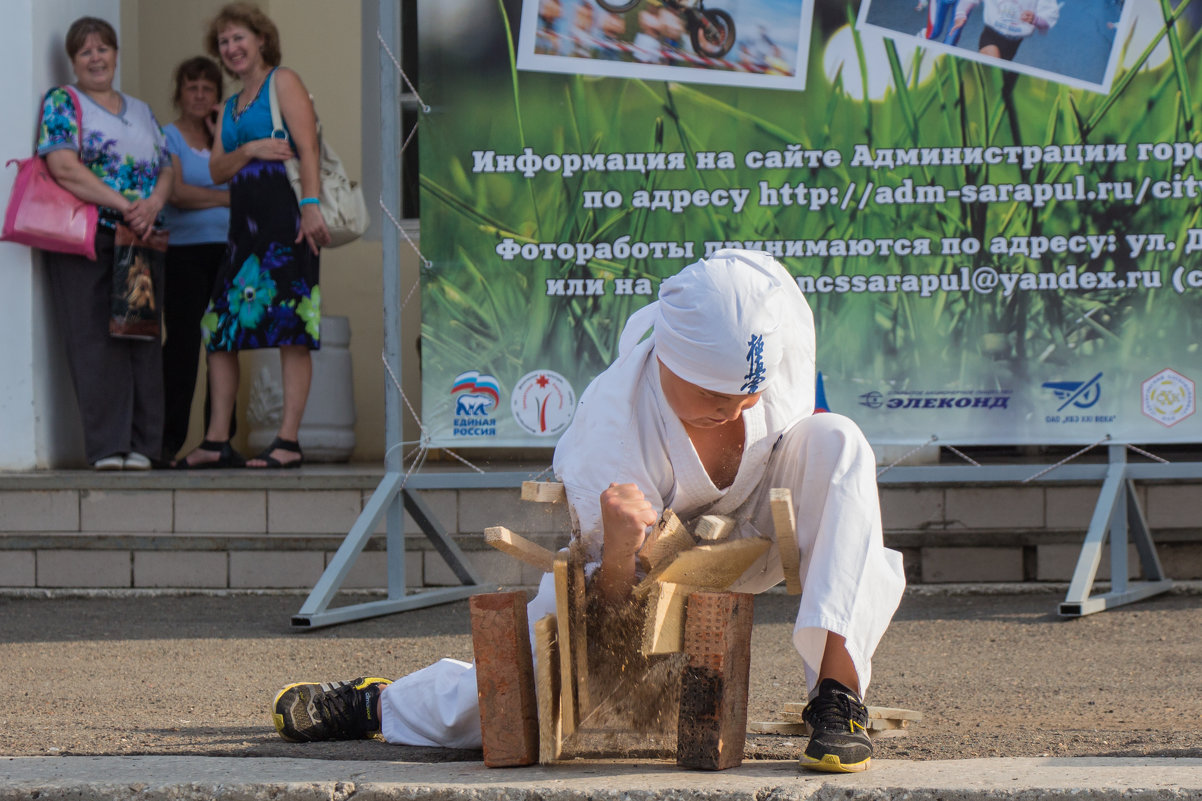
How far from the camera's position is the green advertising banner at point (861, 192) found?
471 cm

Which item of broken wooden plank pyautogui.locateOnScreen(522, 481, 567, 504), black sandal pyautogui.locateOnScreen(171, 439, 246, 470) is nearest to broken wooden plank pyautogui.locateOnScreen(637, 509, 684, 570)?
broken wooden plank pyautogui.locateOnScreen(522, 481, 567, 504)

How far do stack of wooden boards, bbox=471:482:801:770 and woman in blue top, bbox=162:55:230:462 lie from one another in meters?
4.13

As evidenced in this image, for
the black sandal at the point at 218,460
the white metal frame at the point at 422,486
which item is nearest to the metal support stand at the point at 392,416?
the white metal frame at the point at 422,486

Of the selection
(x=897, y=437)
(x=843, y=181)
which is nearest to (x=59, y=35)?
(x=843, y=181)

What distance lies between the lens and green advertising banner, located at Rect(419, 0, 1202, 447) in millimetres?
4707

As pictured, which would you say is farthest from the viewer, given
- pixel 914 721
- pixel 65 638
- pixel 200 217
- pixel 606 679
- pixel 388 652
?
pixel 200 217

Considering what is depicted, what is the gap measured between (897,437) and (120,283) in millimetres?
3319

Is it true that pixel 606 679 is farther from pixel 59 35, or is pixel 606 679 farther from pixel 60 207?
pixel 59 35

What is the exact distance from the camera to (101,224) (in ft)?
18.5

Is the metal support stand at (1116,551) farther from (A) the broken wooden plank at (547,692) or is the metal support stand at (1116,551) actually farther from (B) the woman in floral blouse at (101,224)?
(B) the woman in floral blouse at (101,224)

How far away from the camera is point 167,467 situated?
5.97 metres

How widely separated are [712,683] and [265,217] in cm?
374

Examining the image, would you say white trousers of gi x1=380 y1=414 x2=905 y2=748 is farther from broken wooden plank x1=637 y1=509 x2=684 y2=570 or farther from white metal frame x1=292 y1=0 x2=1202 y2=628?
white metal frame x1=292 y1=0 x2=1202 y2=628

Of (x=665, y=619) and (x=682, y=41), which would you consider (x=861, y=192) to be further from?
(x=665, y=619)
